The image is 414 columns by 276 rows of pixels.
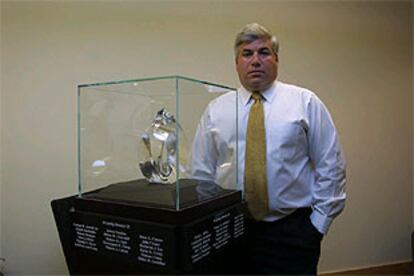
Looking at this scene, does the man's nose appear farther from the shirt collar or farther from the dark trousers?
the dark trousers

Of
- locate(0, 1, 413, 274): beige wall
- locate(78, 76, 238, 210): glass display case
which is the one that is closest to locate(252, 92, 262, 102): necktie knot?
locate(78, 76, 238, 210): glass display case

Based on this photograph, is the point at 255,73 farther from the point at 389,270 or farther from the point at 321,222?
the point at 389,270

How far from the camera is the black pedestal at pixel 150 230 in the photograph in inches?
31.5

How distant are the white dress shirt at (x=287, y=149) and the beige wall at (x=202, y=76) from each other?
0.74 meters

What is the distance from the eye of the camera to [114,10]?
71.3 inches

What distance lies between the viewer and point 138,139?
40.6 inches

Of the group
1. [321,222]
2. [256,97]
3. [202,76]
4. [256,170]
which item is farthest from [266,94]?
[202,76]

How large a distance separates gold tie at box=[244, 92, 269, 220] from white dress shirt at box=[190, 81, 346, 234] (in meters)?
0.02

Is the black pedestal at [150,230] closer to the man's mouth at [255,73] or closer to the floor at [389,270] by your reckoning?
the man's mouth at [255,73]

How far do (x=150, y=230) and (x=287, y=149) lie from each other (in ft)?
2.05

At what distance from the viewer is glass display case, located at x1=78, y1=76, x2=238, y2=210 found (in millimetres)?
942

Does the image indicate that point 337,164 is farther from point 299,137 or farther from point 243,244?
point 243,244

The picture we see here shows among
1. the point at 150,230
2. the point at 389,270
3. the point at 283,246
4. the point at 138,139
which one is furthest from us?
the point at 389,270

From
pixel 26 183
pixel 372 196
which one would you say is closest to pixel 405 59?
pixel 372 196
